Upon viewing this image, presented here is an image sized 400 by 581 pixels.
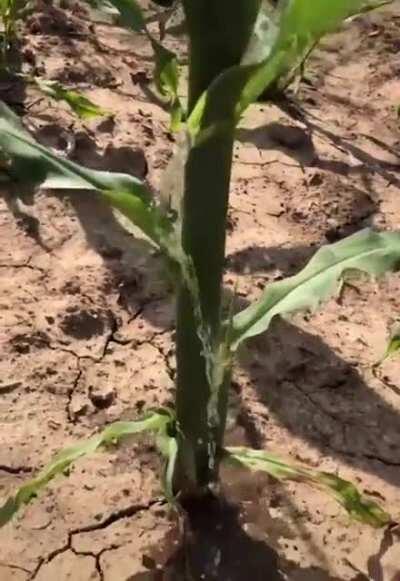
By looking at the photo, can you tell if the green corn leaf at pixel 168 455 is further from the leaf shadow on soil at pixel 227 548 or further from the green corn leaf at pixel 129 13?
the green corn leaf at pixel 129 13

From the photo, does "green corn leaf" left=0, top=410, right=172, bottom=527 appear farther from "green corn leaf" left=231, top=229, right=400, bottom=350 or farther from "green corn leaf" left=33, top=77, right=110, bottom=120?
"green corn leaf" left=33, top=77, right=110, bottom=120

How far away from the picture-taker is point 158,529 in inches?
59.5

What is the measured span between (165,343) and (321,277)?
0.47 meters

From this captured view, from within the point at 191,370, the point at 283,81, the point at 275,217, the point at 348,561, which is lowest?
the point at 348,561

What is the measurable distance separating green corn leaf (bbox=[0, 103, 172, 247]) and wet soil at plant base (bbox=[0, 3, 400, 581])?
502mm

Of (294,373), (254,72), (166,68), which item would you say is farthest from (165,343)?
(254,72)

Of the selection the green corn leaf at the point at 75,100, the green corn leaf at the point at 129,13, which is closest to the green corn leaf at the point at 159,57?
the green corn leaf at the point at 129,13

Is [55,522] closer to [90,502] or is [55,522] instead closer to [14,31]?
[90,502]

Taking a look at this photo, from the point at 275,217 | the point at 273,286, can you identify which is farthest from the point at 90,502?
the point at 275,217

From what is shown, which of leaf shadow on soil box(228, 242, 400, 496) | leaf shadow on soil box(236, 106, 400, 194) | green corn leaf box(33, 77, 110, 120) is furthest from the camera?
leaf shadow on soil box(236, 106, 400, 194)

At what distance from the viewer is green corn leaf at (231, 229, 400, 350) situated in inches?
53.2

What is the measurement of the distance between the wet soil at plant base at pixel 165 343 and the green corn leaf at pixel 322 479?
9 centimetres

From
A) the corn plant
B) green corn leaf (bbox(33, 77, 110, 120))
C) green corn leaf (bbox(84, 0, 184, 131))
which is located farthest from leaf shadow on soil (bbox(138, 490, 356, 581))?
the corn plant

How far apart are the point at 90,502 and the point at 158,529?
11cm
